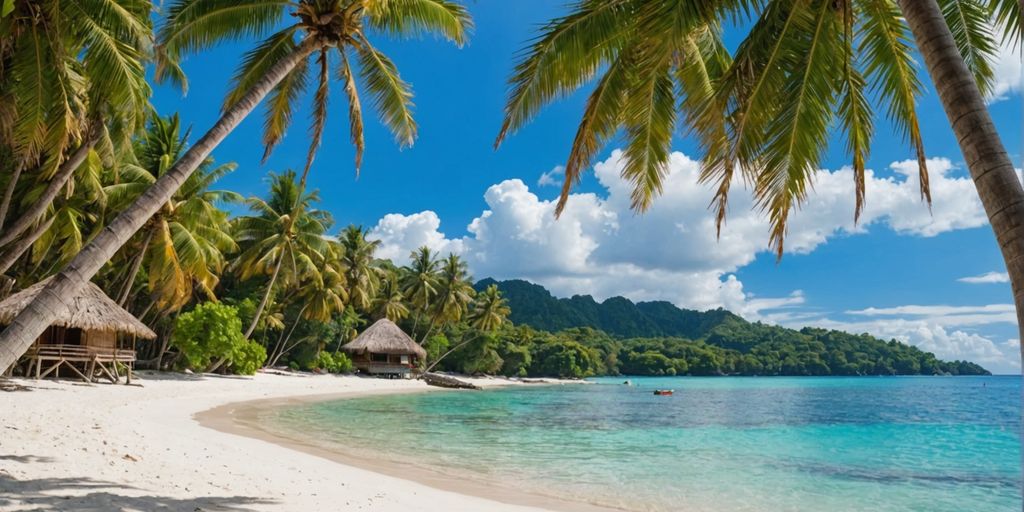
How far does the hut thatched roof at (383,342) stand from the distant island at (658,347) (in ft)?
21.2

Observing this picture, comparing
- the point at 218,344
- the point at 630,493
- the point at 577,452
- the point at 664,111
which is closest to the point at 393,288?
the point at 218,344

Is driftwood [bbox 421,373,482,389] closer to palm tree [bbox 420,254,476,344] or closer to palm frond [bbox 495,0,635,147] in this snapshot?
palm tree [bbox 420,254,476,344]

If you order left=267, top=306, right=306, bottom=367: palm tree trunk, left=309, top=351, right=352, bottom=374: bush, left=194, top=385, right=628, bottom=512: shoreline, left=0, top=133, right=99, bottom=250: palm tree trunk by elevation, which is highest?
left=0, top=133, right=99, bottom=250: palm tree trunk

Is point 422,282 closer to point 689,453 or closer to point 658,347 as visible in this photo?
point 689,453

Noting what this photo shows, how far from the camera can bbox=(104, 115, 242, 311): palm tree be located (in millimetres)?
18500

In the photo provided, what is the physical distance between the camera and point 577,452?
1382 cm

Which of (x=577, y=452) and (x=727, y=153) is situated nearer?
(x=727, y=153)

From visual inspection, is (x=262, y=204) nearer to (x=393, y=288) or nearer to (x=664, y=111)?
(x=393, y=288)

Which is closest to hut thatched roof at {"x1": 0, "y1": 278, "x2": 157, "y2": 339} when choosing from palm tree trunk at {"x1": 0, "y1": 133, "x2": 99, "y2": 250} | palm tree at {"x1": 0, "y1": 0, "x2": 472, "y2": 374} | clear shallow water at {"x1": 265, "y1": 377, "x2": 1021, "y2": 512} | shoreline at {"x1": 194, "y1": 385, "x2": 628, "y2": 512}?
shoreline at {"x1": 194, "y1": 385, "x2": 628, "y2": 512}

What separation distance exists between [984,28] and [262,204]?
2775 cm

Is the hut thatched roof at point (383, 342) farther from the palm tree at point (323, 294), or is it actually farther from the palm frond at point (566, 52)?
the palm frond at point (566, 52)

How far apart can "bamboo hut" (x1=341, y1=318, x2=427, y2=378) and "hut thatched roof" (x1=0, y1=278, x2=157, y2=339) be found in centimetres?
1934

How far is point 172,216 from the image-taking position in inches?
779

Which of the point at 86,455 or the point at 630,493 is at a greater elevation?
the point at 86,455
